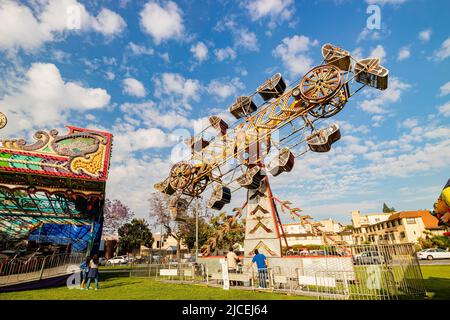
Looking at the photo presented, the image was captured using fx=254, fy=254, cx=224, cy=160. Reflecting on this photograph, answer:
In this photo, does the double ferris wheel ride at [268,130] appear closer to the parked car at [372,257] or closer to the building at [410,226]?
the parked car at [372,257]

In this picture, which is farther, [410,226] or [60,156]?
[410,226]

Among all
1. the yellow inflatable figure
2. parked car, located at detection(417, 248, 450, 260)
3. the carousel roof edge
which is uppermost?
the carousel roof edge

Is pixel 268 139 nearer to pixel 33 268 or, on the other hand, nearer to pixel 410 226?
pixel 33 268

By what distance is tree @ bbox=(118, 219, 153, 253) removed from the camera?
156 ft

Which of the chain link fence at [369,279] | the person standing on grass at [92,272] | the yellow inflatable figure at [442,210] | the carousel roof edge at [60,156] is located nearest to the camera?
the yellow inflatable figure at [442,210]

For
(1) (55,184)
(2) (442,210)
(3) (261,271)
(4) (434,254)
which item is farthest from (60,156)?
(4) (434,254)

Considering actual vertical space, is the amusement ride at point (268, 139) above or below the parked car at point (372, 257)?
above

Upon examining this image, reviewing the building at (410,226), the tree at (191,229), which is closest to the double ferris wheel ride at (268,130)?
the tree at (191,229)

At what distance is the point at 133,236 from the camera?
47938mm

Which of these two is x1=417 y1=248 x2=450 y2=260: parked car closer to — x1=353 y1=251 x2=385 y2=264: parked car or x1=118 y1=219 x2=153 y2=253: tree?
x1=353 y1=251 x2=385 y2=264: parked car

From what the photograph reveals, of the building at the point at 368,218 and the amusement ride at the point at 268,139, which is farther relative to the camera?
the building at the point at 368,218

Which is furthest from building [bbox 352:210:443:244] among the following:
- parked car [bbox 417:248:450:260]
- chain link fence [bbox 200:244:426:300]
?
chain link fence [bbox 200:244:426:300]

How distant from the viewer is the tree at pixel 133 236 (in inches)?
1877
